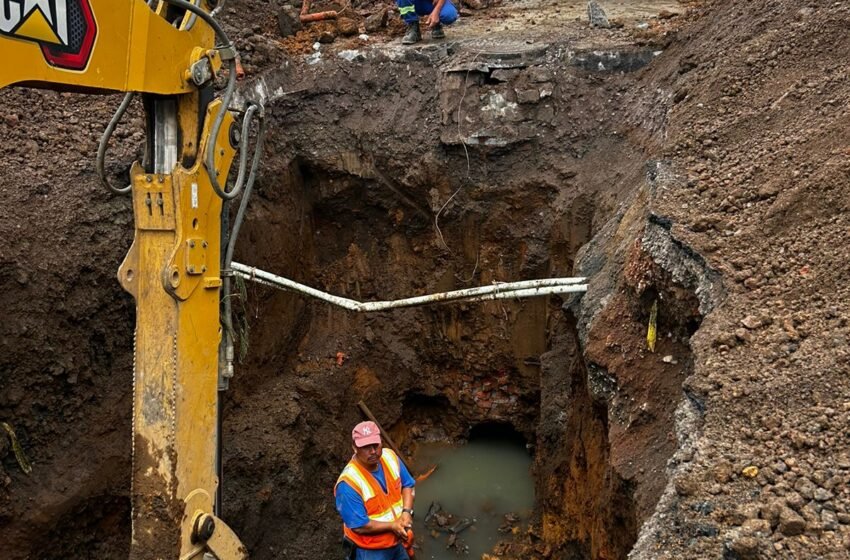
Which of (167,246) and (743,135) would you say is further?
(743,135)

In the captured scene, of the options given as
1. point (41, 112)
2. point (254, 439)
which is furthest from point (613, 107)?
point (41, 112)

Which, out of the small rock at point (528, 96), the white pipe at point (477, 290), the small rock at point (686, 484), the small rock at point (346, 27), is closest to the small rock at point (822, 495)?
the small rock at point (686, 484)

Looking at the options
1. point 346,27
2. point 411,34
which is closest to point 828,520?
point 411,34

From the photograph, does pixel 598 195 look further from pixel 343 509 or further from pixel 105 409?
pixel 105 409

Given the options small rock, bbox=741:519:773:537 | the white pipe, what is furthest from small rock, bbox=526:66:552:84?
small rock, bbox=741:519:773:537

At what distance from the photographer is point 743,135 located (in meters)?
5.36

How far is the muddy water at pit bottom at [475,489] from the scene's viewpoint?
24.0ft

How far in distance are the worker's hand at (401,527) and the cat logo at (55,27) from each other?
3210mm

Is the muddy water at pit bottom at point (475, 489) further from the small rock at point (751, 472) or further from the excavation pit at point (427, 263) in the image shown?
the small rock at point (751, 472)

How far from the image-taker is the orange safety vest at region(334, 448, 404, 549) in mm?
4859

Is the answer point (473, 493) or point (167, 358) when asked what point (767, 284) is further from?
point (473, 493)

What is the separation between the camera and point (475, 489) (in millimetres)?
8070

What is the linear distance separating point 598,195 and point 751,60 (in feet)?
6.13

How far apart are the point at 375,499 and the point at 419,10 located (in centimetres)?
599
